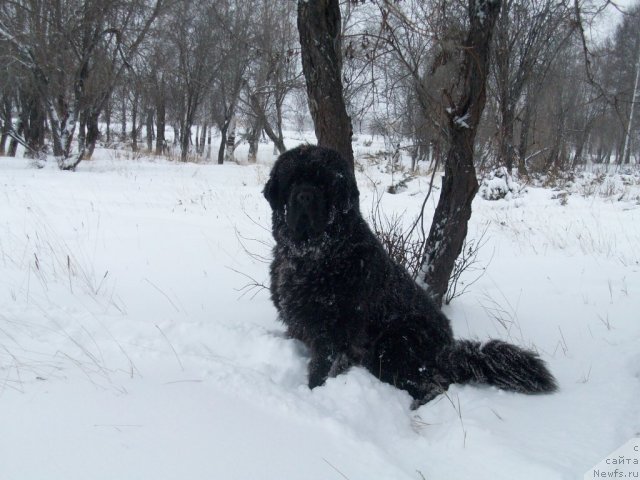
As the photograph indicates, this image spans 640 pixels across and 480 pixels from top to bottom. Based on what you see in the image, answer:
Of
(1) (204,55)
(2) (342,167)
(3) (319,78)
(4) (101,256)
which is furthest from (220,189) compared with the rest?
(1) (204,55)

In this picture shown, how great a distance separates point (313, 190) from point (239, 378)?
4.26ft

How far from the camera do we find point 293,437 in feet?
6.74

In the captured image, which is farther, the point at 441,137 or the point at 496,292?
the point at 496,292

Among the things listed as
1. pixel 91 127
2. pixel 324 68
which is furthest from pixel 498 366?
pixel 91 127

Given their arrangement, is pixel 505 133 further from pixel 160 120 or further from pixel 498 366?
pixel 160 120

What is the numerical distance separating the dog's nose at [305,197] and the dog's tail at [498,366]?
1.44 metres

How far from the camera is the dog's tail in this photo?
274 centimetres

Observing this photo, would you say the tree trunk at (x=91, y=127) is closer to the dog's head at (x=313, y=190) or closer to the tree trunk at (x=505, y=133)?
the tree trunk at (x=505, y=133)

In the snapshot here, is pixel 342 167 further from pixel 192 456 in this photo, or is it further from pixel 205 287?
pixel 205 287

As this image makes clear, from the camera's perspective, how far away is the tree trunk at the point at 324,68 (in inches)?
144

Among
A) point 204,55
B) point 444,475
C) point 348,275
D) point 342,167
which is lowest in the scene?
point 444,475

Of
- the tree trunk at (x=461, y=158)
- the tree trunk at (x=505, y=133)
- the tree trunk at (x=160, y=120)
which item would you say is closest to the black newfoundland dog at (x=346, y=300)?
the tree trunk at (x=461, y=158)

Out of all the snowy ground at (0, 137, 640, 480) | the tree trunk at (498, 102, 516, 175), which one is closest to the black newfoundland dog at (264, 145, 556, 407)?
the snowy ground at (0, 137, 640, 480)

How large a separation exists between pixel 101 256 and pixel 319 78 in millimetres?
3479
